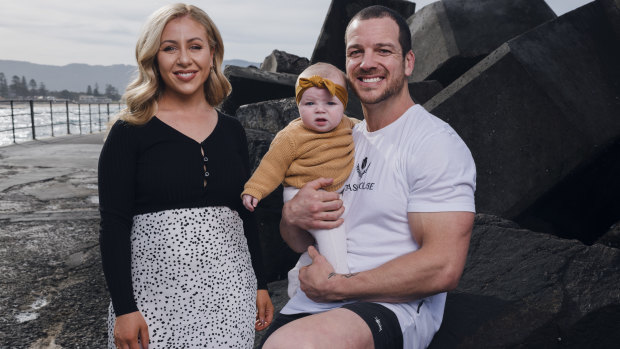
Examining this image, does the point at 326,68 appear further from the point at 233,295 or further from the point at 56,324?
the point at 56,324

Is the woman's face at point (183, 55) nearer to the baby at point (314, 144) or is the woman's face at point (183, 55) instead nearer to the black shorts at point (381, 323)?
the baby at point (314, 144)

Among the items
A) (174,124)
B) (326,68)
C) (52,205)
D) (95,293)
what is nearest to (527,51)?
(326,68)

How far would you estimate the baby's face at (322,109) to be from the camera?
6.05 feet

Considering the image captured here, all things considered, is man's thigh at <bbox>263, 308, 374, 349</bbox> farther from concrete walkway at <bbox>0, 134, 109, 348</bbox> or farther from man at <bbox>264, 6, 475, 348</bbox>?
concrete walkway at <bbox>0, 134, 109, 348</bbox>

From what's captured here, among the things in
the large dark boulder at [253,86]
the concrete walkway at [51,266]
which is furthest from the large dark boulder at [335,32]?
the concrete walkway at [51,266]

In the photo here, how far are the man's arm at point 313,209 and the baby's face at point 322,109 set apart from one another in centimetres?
21

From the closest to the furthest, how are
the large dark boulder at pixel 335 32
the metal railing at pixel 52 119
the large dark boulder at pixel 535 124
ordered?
the large dark boulder at pixel 535 124 → the large dark boulder at pixel 335 32 → the metal railing at pixel 52 119

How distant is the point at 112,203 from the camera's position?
1.48m

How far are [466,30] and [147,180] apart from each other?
12.5 feet

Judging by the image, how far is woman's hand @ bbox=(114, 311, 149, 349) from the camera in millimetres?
1463

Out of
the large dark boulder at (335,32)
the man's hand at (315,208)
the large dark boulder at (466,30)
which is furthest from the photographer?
the large dark boulder at (335,32)

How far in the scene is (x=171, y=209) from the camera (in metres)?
1.56

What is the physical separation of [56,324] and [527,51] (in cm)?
322

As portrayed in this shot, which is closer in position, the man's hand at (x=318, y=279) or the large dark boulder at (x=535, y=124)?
the man's hand at (x=318, y=279)
